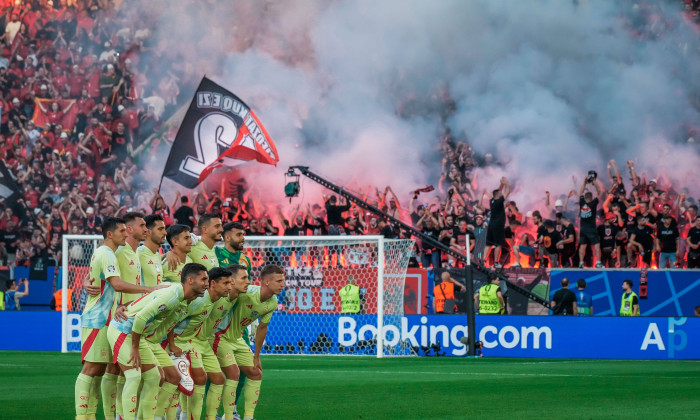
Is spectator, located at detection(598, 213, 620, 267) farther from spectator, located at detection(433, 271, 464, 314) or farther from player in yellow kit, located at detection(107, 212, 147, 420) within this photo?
player in yellow kit, located at detection(107, 212, 147, 420)

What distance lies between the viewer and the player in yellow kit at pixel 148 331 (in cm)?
821

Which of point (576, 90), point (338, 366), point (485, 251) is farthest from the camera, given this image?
point (576, 90)

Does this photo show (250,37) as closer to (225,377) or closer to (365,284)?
(365,284)

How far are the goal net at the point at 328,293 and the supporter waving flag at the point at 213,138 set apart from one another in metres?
6.04

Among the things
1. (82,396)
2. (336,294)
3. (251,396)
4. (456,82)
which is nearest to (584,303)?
(336,294)

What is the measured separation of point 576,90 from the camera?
30625 mm

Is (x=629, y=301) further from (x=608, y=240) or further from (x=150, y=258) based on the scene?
(x=150, y=258)

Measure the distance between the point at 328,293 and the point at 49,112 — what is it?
14487 mm

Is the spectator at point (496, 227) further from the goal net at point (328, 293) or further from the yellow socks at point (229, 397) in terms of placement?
the yellow socks at point (229, 397)

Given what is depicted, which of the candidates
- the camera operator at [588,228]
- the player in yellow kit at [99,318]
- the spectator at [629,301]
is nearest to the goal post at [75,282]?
the camera operator at [588,228]

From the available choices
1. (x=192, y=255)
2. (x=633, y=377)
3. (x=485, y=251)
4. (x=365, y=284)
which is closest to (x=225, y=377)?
(x=192, y=255)

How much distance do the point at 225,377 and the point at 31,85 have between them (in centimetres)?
2533

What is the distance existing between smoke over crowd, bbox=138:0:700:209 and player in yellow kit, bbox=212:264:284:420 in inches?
779

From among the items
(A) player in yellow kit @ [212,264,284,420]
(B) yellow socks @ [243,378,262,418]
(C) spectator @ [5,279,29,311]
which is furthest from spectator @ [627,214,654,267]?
(B) yellow socks @ [243,378,262,418]
